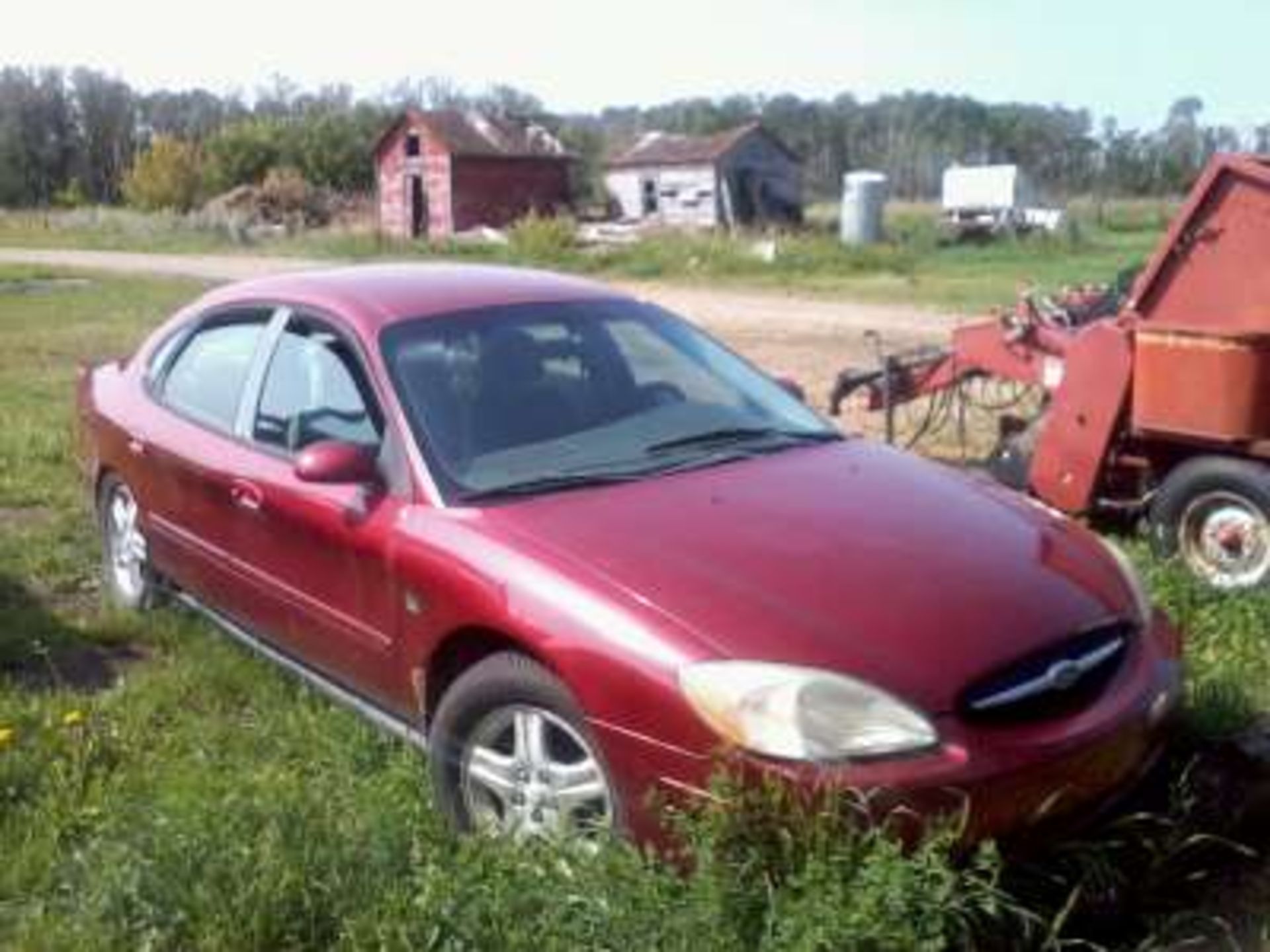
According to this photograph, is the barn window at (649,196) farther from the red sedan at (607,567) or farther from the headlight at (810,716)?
the headlight at (810,716)

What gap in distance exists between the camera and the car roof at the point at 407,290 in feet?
16.8

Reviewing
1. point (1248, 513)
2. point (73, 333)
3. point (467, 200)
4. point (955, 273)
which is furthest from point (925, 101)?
point (1248, 513)

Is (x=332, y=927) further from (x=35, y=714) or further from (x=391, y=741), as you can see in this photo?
(x=35, y=714)

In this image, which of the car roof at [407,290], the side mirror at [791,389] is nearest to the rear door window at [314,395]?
the car roof at [407,290]

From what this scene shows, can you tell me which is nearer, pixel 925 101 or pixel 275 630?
pixel 275 630

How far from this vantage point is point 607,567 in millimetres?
3924

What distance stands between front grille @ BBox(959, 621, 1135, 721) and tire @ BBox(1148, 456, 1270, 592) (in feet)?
9.93

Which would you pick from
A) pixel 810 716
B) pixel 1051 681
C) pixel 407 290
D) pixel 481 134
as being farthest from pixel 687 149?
pixel 810 716

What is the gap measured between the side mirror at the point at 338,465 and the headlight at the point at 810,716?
1.49 m

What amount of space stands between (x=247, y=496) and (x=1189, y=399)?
410 cm

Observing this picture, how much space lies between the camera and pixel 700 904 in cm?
334

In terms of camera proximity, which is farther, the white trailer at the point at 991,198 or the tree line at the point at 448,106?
the tree line at the point at 448,106

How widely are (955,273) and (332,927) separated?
28.0 metres

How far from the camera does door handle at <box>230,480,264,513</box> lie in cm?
514
